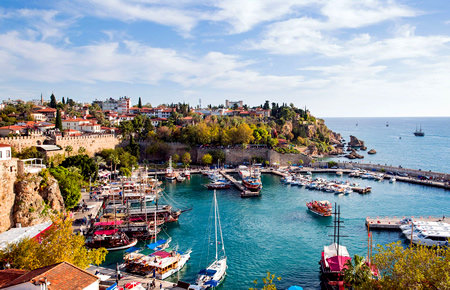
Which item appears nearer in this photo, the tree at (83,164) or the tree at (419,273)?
the tree at (419,273)

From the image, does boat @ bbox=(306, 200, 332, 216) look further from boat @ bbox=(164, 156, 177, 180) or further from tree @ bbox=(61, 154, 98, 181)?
tree @ bbox=(61, 154, 98, 181)

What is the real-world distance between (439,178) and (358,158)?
29.4 m

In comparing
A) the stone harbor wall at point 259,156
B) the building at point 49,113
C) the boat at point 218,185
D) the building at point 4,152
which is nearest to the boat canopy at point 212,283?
the building at point 4,152

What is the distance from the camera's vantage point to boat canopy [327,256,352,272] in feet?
69.4

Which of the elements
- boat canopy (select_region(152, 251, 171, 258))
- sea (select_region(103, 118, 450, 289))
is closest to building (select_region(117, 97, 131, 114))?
sea (select_region(103, 118, 450, 289))

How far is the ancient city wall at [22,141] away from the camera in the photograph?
4553cm

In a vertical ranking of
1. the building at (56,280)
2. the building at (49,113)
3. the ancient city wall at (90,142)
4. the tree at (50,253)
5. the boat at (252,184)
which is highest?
the building at (49,113)

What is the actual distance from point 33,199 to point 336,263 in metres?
24.6

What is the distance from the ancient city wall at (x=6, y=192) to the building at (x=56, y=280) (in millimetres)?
15594

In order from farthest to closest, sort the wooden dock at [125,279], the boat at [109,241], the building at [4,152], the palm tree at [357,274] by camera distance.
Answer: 1. the building at [4,152]
2. the boat at [109,241]
3. the wooden dock at [125,279]
4. the palm tree at [357,274]

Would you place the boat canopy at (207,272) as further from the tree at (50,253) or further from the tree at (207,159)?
the tree at (207,159)

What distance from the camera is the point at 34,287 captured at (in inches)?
421

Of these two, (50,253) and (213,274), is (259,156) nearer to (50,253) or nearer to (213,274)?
(213,274)

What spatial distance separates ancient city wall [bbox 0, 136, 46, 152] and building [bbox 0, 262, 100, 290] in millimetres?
39627
